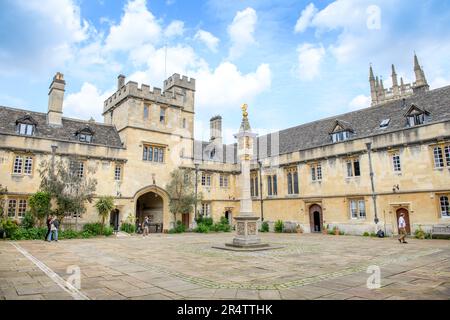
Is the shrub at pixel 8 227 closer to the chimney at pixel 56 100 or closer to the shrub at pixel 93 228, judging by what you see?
the shrub at pixel 93 228

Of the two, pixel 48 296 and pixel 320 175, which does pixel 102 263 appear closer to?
pixel 48 296

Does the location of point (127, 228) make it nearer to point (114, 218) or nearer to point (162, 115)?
point (114, 218)

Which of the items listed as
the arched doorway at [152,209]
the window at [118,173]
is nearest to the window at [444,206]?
the arched doorway at [152,209]

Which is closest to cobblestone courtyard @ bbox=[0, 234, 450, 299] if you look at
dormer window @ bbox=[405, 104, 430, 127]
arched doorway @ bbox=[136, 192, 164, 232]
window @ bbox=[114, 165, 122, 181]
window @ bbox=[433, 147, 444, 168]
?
window @ bbox=[433, 147, 444, 168]

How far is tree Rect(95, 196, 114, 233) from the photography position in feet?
76.9

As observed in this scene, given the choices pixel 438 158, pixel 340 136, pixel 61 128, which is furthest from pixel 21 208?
pixel 438 158

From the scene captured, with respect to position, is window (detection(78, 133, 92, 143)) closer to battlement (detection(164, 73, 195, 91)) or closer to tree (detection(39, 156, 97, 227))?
tree (detection(39, 156, 97, 227))

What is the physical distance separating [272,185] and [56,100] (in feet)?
68.7

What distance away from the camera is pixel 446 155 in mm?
19781

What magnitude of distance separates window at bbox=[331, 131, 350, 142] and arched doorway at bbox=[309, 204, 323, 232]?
19.9ft

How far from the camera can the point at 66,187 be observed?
21.6 m
